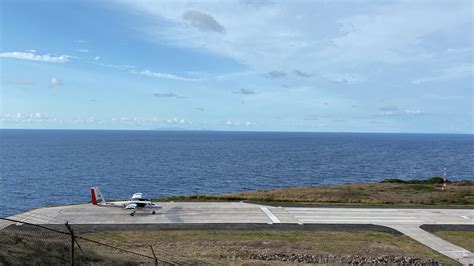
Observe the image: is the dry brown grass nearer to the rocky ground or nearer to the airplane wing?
the airplane wing

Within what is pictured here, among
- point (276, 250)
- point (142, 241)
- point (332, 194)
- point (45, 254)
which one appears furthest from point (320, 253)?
point (332, 194)

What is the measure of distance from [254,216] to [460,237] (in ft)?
50.1

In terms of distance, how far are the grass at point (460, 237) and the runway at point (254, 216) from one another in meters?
0.82

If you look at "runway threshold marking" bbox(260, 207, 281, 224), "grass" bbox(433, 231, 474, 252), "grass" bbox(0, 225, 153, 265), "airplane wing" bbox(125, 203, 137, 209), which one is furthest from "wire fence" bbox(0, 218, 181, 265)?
"grass" bbox(433, 231, 474, 252)

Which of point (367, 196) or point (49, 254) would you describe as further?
point (367, 196)

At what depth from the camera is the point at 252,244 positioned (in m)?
26.4

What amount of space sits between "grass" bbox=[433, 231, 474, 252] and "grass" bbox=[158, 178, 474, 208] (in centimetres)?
1073

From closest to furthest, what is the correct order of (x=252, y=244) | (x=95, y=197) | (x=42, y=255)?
1. (x=42, y=255)
2. (x=252, y=244)
3. (x=95, y=197)

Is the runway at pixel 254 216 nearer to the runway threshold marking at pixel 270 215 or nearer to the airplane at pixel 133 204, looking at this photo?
the runway threshold marking at pixel 270 215

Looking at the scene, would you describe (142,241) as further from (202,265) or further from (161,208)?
(161,208)

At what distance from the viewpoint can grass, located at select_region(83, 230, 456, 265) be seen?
2420 centimetres

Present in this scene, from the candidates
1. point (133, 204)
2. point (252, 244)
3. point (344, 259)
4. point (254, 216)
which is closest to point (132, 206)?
point (133, 204)

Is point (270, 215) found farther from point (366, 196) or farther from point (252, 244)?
point (366, 196)

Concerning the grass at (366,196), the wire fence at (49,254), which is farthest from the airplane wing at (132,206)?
the wire fence at (49,254)
